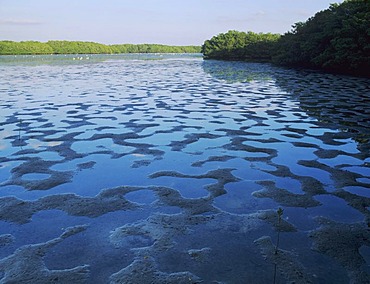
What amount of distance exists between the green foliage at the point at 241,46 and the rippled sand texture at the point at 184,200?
6365 cm

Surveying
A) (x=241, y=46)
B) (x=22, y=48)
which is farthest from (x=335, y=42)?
(x=22, y=48)

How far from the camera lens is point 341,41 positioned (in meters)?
32.2

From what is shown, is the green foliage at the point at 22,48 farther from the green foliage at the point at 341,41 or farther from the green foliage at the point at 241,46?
the green foliage at the point at 341,41

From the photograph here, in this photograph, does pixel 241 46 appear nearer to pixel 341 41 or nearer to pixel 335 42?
pixel 335 42

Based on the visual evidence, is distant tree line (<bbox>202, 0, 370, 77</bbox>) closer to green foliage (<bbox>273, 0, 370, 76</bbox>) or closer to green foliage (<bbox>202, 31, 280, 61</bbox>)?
green foliage (<bbox>273, 0, 370, 76</bbox>)

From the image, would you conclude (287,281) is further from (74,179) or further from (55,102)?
(55,102)

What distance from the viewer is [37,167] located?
7.37 m

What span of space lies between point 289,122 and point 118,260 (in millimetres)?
9285

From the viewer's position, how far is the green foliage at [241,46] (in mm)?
74688

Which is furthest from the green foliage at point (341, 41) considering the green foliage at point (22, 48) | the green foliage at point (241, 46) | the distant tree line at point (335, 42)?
the green foliage at point (22, 48)

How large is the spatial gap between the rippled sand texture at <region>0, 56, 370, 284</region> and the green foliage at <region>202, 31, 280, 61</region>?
63654 mm

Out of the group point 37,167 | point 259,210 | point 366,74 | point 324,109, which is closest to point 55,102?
point 37,167

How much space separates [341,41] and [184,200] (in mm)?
32126

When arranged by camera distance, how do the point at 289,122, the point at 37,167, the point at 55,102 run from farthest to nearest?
the point at 55,102, the point at 289,122, the point at 37,167
